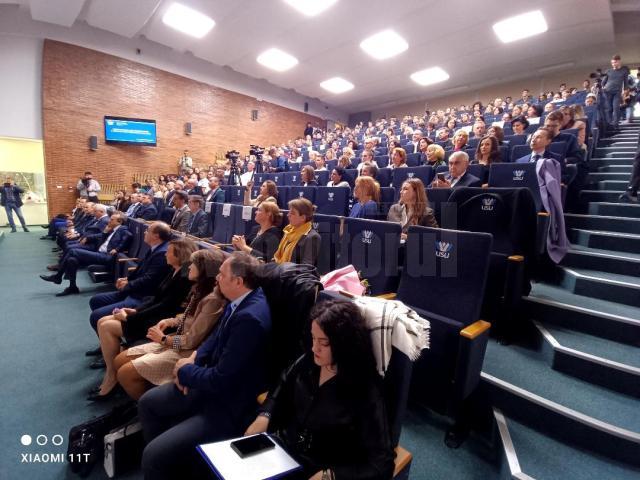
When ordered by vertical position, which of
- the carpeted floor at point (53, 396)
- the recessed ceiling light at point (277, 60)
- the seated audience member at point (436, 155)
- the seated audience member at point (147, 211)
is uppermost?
the recessed ceiling light at point (277, 60)

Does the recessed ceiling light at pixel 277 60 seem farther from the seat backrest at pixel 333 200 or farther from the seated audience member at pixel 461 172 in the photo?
the seated audience member at pixel 461 172

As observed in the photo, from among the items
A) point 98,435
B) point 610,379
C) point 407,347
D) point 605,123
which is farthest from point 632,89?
point 98,435

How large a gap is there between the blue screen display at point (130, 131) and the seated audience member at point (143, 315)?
8.53 meters

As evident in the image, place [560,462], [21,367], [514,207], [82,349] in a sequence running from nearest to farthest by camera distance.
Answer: [560,462] → [514,207] → [21,367] → [82,349]

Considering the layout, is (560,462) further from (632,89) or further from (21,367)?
(632,89)

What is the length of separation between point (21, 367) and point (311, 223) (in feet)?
7.26

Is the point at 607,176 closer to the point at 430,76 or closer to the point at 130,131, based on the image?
the point at 430,76

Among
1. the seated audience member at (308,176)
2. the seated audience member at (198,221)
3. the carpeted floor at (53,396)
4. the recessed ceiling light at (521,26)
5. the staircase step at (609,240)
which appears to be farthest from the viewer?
the recessed ceiling light at (521,26)

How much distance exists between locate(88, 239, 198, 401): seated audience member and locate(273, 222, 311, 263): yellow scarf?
0.65 meters

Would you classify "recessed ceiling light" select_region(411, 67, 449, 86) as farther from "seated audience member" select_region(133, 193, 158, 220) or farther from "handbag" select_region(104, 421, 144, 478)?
"handbag" select_region(104, 421, 144, 478)

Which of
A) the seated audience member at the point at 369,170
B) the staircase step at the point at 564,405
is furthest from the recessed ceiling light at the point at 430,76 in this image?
the staircase step at the point at 564,405

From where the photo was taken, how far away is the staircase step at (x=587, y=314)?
1.69m

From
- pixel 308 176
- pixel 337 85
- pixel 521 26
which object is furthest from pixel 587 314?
pixel 337 85

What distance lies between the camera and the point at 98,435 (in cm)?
139
